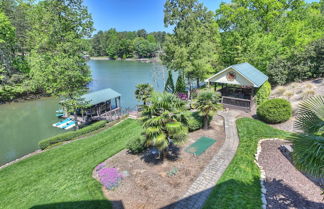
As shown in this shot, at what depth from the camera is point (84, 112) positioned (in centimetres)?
1869

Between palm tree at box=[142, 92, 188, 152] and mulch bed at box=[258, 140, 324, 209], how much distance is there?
371 cm

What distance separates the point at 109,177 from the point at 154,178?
192cm

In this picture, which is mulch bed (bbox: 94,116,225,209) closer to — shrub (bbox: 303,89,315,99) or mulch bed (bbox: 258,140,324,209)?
mulch bed (bbox: 258,140,324,209)

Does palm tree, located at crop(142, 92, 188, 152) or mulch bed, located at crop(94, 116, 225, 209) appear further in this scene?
palm tree, located at crop(142, 92, 188, 152)

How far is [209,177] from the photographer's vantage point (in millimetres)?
7465

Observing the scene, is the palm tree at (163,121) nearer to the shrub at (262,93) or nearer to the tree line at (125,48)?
the shrub at (262,93)

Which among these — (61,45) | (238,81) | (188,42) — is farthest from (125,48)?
(238,81)

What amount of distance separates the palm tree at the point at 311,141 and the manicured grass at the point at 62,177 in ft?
19.4

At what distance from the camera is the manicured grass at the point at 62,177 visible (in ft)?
22.7

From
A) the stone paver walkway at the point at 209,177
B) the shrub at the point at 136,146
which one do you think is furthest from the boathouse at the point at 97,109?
the stone paver walkway at the point at 209,177

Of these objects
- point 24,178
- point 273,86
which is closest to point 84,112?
point 24,178

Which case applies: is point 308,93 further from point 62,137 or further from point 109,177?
point 62,137

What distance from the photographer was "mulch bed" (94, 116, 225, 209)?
6543mm

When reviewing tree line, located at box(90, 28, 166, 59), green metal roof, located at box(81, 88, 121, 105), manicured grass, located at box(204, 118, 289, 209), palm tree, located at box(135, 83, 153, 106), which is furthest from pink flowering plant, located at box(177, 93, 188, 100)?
tree line, located at box(90, 28, 166, 59)
